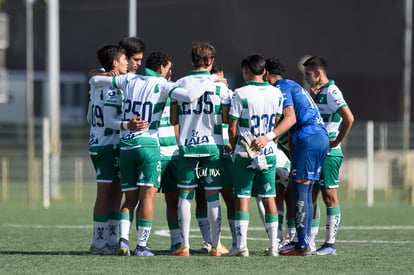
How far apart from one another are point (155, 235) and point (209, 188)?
368 centimetres

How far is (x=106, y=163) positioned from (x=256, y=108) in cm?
185

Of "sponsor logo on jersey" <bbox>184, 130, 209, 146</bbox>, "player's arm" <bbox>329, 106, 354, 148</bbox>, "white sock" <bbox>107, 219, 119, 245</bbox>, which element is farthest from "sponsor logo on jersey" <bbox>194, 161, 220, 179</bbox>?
"player's arm" <bbox>329, 106, 354, 148</bbox>

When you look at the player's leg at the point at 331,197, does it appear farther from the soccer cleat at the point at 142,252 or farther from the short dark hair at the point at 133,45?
the short dark hair at the point at 133,45

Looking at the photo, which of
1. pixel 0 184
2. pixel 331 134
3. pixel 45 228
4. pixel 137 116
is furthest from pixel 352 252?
pixel 0 184

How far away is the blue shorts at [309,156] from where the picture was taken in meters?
11.5

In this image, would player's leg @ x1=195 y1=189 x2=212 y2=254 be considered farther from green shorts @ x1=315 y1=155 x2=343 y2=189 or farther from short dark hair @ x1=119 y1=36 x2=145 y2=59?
short dark hair @ x1=119 y1=36 x2=145 y2=59

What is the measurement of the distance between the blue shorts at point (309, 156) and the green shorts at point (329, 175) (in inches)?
14.3

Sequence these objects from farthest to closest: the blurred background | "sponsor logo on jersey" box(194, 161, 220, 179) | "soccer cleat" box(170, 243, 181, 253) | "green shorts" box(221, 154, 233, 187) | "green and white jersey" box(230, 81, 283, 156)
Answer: the blurred background → "soccer cleat" box(170, 243, 181, 253) → "green shorts" box(221, 154, 233, 187) → "sponsor logo on jersey" box(194, 161, 220, 179) → "green and white jersey" box(230, 81, 283, 156)

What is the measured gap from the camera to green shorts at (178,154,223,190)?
1139cm

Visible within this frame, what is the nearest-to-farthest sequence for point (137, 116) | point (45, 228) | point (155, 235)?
point (137, 116)
point (155, 235)
point (45, 228)

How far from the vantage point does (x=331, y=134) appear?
39.9ft

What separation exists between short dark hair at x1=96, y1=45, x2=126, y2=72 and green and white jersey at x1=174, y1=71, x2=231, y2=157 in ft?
2.84

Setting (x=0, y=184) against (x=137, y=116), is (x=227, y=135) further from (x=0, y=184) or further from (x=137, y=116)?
(x=0, y=184)

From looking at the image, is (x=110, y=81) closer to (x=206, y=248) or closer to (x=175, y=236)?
(x=175, y=236)
